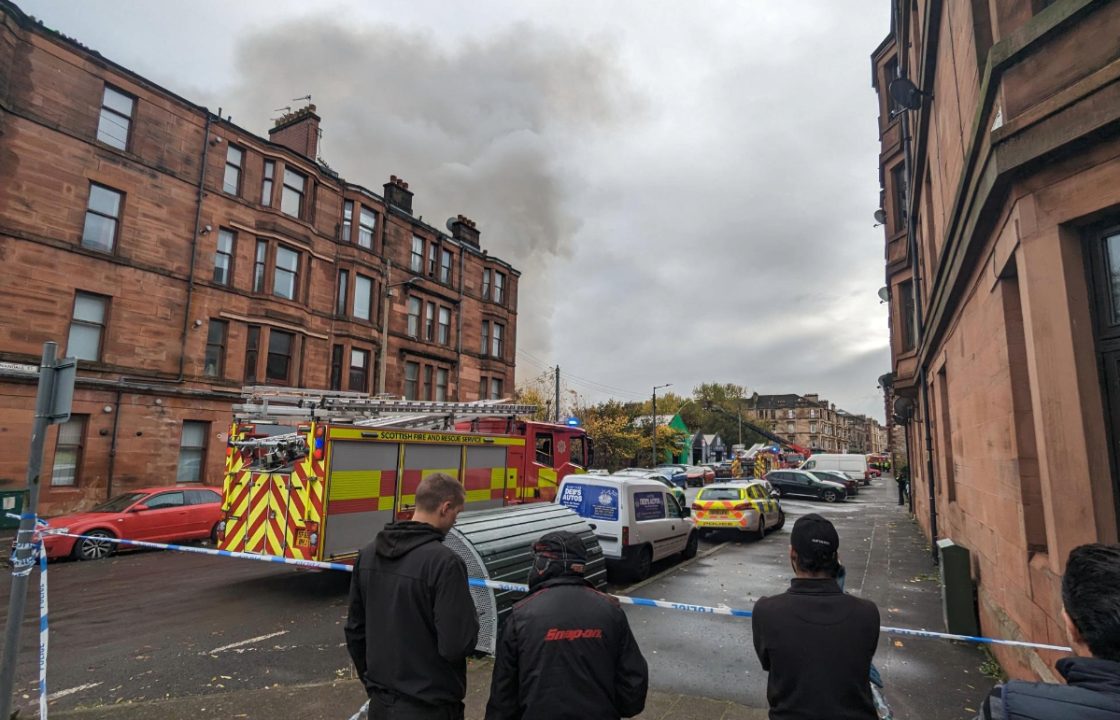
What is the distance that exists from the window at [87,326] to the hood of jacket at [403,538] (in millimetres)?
18743

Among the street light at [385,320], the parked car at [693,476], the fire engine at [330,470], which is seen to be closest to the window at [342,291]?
the street light at [385,320]

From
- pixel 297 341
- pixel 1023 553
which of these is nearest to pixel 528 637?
pixel 1023 553

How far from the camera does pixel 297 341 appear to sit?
73.5 feet

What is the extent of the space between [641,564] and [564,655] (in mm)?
8632

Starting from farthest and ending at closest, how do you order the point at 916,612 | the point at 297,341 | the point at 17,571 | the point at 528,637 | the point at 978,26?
the point at 297,341, the point at 916,612, the point at 978,26, the point at 17,571, the point at 528,637

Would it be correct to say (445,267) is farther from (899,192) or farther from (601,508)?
(601,508)

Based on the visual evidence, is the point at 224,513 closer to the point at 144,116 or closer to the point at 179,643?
the point at 179,643

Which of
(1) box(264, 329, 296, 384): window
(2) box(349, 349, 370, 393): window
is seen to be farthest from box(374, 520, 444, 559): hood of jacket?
(2) box(349, 349, 370, 393): window

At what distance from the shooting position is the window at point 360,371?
25.0 metres

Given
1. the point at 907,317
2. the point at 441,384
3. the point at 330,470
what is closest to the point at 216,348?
the point at 441,384

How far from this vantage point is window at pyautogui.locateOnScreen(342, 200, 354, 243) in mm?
25125

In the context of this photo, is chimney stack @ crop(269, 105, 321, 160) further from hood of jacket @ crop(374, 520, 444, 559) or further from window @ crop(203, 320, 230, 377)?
hood of jacket @ crop(374, 520, 444, 559)

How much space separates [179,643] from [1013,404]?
911cm

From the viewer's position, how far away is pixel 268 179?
22.0 meters
